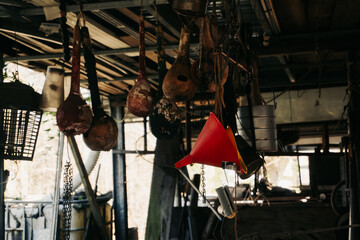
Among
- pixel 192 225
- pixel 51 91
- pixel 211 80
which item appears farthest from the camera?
pixel 192 225

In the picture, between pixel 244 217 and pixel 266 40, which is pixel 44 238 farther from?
pixel 266 40

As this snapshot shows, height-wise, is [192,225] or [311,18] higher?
[311,18]

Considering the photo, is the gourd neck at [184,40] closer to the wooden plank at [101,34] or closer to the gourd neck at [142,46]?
the gourd neck at [142,46]

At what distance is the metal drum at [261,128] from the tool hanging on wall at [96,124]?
39.1 inches

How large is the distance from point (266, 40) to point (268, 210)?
3.14 meters

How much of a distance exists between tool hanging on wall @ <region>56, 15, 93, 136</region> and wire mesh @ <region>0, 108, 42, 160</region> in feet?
2.79

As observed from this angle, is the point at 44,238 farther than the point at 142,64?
Yes

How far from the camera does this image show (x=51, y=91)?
396cm

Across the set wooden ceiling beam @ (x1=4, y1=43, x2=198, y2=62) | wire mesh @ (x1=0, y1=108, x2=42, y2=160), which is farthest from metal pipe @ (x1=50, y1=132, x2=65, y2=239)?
wire mesh @ (x1=0, y1=108, x2=42, y2=160)

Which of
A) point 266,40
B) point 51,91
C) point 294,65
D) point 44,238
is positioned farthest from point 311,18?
point 44,238

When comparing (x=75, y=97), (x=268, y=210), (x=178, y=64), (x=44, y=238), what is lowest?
(x=44, y=238)

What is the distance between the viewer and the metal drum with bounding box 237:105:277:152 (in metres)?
3.41

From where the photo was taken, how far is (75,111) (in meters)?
2.96

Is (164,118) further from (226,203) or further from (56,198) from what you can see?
(56,198)
